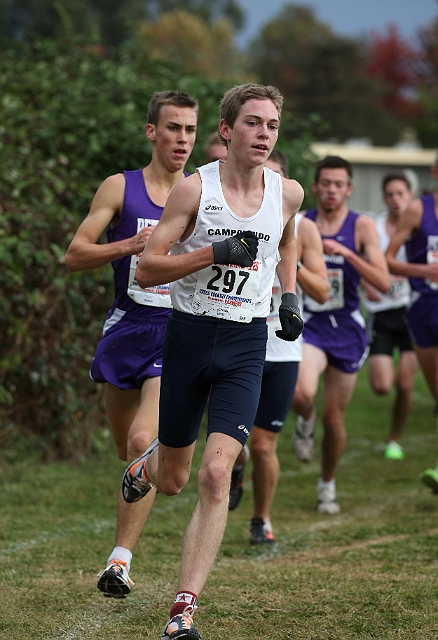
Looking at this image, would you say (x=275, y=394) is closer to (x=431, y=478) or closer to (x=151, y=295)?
(x=151, y=295)

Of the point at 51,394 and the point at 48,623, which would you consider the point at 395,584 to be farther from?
the point at 51,394

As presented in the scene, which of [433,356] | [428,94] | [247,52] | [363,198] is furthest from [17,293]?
[247,52]

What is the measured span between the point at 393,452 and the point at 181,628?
588 cm

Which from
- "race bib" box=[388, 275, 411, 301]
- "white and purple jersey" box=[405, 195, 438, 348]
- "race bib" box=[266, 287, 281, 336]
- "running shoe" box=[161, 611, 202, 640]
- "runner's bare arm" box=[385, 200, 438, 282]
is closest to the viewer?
"running shoe" box=[161, 611, 202, 640]

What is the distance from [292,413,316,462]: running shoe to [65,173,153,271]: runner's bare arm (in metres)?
3.02

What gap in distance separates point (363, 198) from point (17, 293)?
2982 cm

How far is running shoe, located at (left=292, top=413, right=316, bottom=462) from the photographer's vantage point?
787 centimetres

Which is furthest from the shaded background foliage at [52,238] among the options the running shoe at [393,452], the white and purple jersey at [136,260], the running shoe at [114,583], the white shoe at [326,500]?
the running shoe at [114,583]

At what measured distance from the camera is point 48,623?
14.6ft

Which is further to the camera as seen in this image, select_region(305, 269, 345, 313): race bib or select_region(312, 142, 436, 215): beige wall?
select_region(312, 142, 436, 215): beige wall

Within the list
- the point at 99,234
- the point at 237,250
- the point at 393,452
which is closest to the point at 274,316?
the point at 99,234

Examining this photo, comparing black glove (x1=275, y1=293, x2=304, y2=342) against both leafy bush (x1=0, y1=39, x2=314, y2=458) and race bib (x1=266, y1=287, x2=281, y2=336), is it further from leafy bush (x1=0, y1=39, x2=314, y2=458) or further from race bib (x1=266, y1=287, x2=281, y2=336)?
leafy bush (x1=0, y1=39, x2=314, y2=458)

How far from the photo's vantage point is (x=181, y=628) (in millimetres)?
3799

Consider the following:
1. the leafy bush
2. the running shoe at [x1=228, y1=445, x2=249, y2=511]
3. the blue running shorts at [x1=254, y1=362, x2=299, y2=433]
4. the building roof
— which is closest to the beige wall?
the building roof
